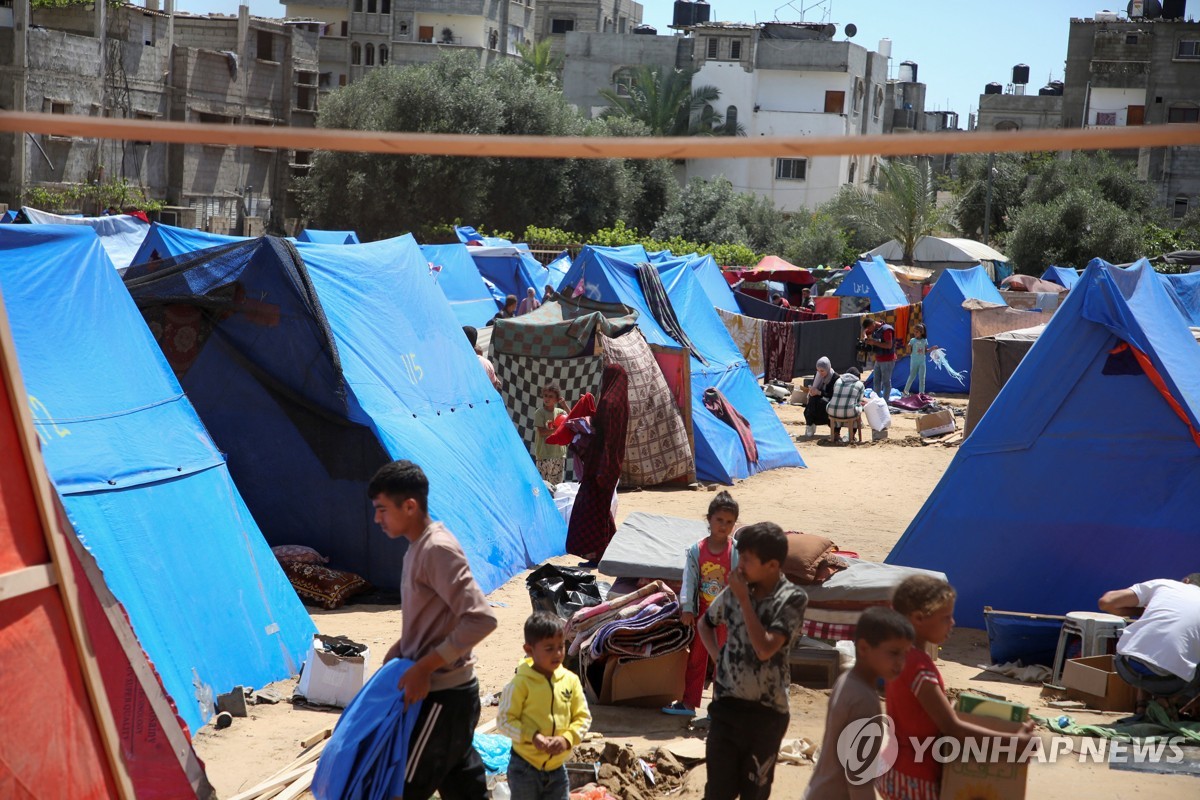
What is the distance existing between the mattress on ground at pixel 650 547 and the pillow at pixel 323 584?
1.81m

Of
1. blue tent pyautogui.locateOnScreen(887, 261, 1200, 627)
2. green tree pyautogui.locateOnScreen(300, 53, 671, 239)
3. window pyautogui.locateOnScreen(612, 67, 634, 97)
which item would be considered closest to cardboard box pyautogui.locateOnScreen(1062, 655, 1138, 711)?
blue tent pyautogui.locateOnScreen(887, 261, 1200, 627)

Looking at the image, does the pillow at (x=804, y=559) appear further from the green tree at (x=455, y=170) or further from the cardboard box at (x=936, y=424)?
the green tree at (x=455, y=170)

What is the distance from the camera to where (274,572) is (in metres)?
5.97

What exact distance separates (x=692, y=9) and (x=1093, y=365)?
59146 millimetres

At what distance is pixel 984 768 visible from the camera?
10.4 feet

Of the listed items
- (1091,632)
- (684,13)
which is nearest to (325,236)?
(1091,632)

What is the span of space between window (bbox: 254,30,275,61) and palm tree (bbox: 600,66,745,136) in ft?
43.8

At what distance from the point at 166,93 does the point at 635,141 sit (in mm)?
38318

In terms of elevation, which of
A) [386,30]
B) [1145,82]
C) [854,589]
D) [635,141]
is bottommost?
[854,589]

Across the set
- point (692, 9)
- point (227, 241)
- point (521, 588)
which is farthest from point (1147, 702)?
point (692, 9)

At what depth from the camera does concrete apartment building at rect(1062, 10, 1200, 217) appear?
4256 cm

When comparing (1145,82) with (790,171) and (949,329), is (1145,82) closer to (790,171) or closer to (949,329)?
(790,171)

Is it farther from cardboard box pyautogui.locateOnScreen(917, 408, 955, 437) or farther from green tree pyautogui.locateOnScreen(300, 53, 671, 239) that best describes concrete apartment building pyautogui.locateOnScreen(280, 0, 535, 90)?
cardboard box pyautogui.locateOnScreen(917, 408, 955, 437)

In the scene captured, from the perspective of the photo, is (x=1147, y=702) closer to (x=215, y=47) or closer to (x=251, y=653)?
(x=251, y=653)
